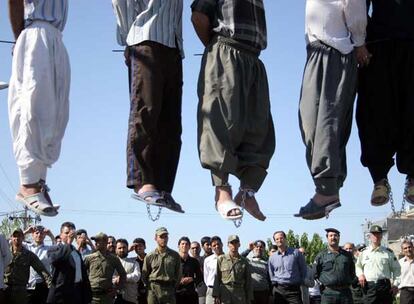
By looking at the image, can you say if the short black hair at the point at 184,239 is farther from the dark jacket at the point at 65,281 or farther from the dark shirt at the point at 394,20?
the dark shirt at the point at 394,20

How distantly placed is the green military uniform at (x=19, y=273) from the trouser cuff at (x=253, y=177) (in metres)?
7.71

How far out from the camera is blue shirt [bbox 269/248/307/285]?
49.6 feet

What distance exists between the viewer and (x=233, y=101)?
236 inches

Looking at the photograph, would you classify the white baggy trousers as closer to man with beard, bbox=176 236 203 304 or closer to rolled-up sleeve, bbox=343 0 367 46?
rolled-up sleeve, bbox=343 0 367 46

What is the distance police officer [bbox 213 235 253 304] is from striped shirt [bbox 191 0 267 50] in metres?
9.10

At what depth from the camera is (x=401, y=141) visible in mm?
6461

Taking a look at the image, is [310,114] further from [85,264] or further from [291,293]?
[291,293]

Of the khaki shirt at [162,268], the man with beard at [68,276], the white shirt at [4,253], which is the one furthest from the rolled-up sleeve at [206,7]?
the khaki shirt at [162,268]

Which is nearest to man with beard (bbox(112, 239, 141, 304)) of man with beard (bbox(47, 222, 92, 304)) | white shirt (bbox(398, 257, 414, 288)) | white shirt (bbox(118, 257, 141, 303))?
white shirt (bbox(118, 257, 141, 303))

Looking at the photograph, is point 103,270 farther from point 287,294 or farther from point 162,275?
point 287,294

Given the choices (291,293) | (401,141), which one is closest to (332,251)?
(291,293)

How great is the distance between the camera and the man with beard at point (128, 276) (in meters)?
14.0

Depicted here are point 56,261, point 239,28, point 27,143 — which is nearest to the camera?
point 27,143

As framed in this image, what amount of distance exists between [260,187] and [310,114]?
0.71 m
